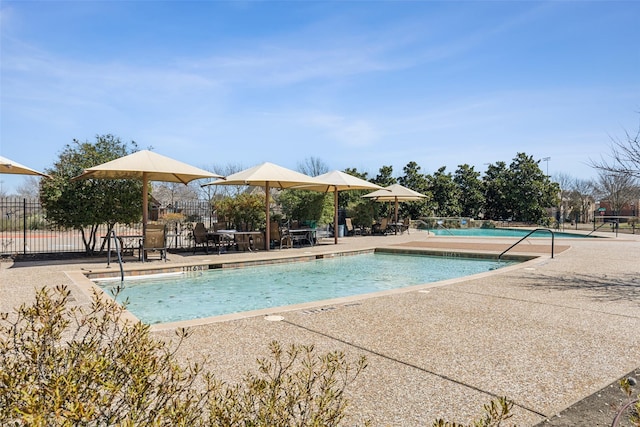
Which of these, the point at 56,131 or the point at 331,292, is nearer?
the point at 331,292

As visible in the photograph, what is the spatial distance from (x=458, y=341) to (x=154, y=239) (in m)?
8.88

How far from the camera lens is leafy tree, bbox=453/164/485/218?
34250 mm

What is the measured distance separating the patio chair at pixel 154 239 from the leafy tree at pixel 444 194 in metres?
24.6

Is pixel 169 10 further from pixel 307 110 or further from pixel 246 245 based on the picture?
pixel 307 110

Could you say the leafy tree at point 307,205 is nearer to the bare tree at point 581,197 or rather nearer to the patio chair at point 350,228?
the patio chair at point 350,228

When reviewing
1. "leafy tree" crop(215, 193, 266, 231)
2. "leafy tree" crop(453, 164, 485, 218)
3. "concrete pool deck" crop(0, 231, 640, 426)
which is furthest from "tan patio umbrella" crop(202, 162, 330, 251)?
"leafy tree" crop(453, 164, 485, 218)

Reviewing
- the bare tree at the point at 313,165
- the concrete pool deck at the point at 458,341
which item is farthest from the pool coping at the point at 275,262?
the bare tree at the point at 313,165

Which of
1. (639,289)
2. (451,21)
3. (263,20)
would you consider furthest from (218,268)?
(451,21)

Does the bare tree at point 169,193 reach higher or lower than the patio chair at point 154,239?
higher

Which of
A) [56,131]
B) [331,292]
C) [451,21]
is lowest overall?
[331,292]

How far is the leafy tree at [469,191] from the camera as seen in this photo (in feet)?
112

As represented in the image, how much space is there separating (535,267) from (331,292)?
504 cm

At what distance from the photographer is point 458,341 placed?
4.42m

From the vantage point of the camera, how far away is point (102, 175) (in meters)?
11.0
